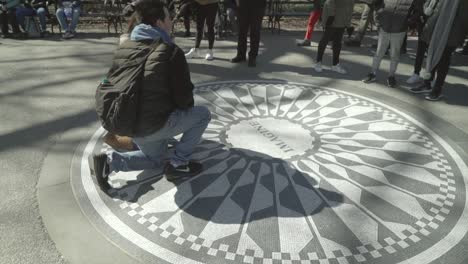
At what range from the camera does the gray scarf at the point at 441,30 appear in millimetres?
5234

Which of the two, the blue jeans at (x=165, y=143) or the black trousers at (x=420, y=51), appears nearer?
the blue jeans at (x=165, y=143)

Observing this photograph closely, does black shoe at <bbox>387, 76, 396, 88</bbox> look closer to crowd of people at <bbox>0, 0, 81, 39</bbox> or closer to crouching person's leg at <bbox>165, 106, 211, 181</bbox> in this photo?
crouching person's leg at <bbox>165, 106, 211, 181</bbox>

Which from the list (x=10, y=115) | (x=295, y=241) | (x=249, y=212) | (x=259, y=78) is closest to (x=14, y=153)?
(x=10, y=115)

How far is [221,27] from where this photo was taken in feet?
30.4

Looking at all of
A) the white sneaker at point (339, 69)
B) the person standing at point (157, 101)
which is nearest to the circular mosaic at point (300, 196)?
the person standing at point (157, 101)

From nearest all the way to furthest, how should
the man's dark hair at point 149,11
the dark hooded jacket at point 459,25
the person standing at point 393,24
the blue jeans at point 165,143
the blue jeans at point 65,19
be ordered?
the man's dark hair at point 149,11, the blue jeans at point 165,143, the dark hooded jacket at point 459,25, the person standing at point 393,24, the blue jeans at point 65,19

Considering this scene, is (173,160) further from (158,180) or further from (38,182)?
(38,182)

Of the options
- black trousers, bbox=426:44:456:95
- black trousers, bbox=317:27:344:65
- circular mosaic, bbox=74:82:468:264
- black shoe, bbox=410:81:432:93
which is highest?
black trousers, bbox=317:27:344:65

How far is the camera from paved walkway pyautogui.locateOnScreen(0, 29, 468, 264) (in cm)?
285

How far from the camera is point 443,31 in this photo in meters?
5.35

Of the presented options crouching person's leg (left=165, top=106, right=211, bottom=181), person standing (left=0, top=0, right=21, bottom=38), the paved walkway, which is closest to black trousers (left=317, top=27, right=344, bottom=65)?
the paved walkway

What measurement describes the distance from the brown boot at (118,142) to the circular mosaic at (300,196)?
28 centimetres

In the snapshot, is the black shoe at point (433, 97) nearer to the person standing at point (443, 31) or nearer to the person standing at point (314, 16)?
the person standing at point (443, 31)

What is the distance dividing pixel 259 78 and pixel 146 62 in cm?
353
